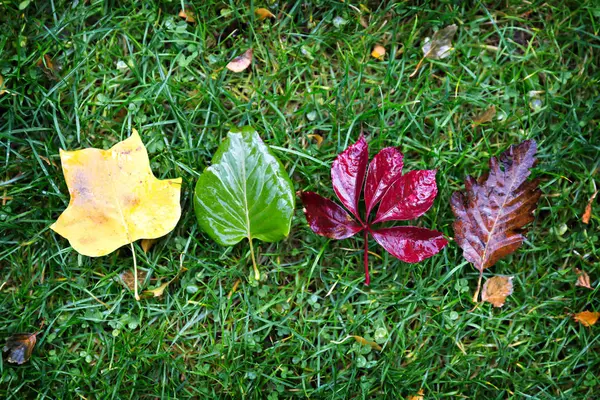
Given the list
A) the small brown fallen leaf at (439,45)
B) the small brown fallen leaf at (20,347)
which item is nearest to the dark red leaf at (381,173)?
the small brown fallen leaf at (439,45)

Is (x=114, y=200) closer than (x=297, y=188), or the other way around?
(x=114, y=200)

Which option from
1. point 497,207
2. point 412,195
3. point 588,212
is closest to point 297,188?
point 412,195

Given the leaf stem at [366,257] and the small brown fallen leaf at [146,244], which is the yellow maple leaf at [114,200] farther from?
the leaf stem at [366,257]

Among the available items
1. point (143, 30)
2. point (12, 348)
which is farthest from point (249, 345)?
point (143, 30)

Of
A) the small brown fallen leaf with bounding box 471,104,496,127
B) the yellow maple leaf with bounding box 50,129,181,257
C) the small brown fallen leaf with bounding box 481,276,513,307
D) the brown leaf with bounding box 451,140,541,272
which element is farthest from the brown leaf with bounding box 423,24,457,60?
the yellow maple leaf with bounding box 50,129,181,257

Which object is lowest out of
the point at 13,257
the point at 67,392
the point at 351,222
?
the point at 67,392

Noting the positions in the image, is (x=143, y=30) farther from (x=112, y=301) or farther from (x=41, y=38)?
(x=112, y=301)

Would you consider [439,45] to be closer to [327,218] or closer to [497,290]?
[327,218]
